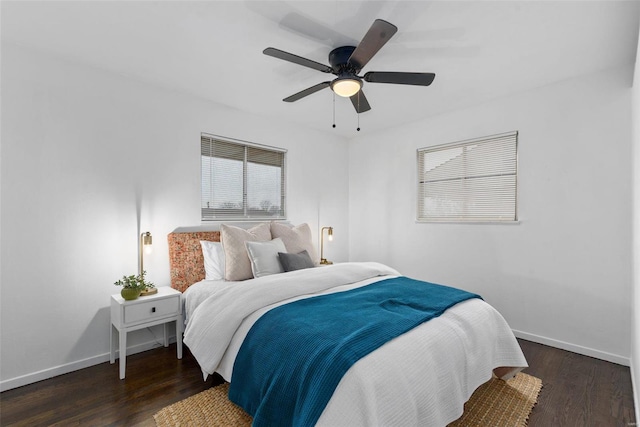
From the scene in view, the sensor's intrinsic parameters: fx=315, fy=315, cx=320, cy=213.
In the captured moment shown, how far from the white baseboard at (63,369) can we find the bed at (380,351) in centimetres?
59

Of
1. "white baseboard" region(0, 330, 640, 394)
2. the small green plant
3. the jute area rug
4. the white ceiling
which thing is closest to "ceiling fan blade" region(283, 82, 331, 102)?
the white ceiling

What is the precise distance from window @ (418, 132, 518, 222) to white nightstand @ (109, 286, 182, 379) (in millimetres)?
3063

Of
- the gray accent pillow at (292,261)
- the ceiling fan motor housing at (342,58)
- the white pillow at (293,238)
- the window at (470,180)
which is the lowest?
the gray accent pillow at (292,261)

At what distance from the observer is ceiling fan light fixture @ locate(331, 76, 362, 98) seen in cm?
221

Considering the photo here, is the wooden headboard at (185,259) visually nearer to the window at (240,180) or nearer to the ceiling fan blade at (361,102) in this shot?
the window at (240,180)

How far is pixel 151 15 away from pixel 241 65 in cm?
77

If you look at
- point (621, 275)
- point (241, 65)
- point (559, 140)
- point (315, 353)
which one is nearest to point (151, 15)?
point (241, 65)

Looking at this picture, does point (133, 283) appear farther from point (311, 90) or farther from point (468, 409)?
point (468, 409)

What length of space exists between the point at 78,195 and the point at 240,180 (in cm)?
161

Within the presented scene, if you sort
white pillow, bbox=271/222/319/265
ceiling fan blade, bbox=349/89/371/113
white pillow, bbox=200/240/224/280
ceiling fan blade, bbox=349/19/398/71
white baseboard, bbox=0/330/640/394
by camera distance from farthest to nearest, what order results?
white pillow, bbox=271/222/319/265
white pillow, bbox=200/240/224/280
ceiling fan blade, bbox=349/89/371/113
white baseboard, bbox=0/330/640/394
ceiling fan blade, bbox=349/19/398/71

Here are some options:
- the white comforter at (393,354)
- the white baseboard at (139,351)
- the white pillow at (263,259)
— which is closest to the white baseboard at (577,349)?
the white baseboard at (139,351)

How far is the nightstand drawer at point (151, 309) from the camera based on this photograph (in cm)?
249

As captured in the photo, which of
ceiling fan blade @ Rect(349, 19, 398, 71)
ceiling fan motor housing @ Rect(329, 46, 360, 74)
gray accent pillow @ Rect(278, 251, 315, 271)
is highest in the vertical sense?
ceiling fan motor housing @ Rect(329, 46, 360, 74)

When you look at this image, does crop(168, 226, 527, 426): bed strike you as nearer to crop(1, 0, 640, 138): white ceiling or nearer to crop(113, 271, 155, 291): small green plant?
crop(113, 271, 155, 291): small green plant
